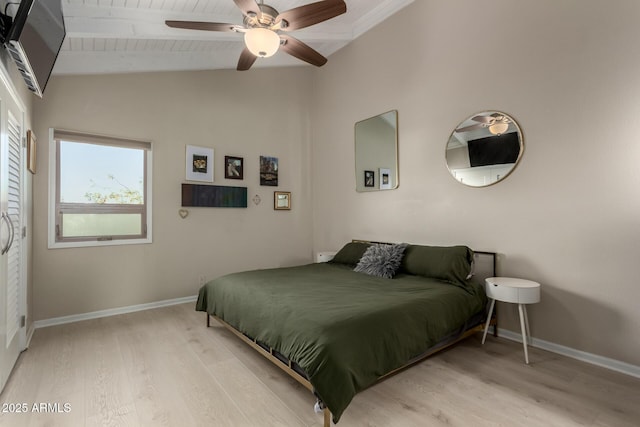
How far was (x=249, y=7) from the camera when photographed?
215cm

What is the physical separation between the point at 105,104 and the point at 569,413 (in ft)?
15.6

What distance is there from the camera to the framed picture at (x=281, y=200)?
4699mm

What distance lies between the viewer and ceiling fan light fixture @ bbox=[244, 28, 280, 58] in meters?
2.26

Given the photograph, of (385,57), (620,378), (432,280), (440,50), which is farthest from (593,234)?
(385,57)

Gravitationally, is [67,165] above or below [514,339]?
above

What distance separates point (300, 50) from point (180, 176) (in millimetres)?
2211

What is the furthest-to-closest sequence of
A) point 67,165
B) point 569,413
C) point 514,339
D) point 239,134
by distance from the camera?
point 239,134
point 67,165
point 514,339
point 569,413

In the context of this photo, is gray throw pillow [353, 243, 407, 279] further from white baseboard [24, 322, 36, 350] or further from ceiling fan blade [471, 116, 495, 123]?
white baseboard [24, 322, 36, 350]

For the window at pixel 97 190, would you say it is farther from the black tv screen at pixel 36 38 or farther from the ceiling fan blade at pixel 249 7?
→ the ceiling fan blade at pixel 249 7

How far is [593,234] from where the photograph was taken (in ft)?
7.63

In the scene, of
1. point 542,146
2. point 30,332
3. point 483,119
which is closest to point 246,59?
point 483,119

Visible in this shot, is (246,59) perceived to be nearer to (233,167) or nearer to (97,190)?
(233,167)

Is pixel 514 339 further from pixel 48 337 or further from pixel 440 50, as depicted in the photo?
pixel 48 337

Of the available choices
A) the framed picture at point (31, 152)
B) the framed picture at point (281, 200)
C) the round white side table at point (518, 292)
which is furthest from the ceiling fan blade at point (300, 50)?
the round white side table at point (518, 292)
